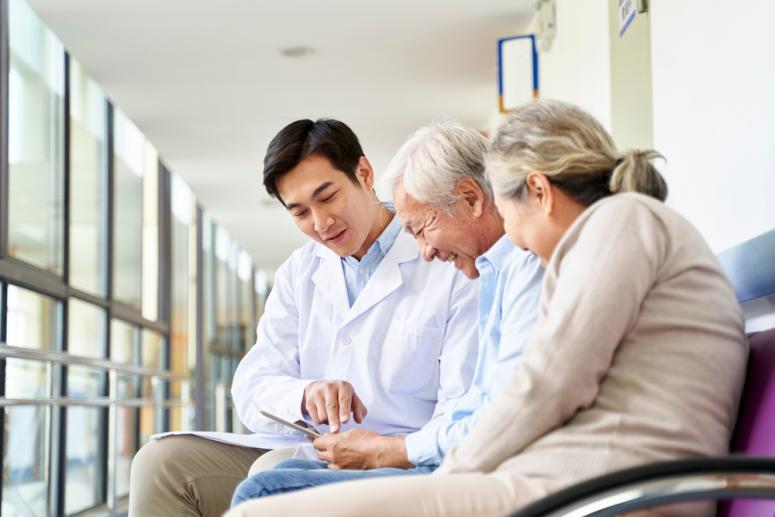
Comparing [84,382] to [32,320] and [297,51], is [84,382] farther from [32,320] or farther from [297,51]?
[297,51]

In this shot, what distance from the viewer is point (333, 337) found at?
8.35 ft

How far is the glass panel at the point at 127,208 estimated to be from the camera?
8.23 metres

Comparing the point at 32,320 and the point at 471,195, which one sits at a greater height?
the point at 471,195

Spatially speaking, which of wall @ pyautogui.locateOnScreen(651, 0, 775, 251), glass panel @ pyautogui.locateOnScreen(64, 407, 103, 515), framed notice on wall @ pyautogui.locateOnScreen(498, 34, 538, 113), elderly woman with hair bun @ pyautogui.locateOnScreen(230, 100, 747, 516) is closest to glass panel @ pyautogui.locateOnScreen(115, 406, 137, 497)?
glass panel @ pyautogui.locateOnScreen(64, 407, 103, 515)

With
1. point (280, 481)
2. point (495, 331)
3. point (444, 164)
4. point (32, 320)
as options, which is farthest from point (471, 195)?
Result: point (32, 320)

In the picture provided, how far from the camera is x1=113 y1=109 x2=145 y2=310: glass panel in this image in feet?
27.0

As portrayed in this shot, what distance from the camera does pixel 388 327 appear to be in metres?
2.48

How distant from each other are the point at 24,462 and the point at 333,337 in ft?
10.5

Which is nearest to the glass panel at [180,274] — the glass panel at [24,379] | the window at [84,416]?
Result: the window at [84,416]

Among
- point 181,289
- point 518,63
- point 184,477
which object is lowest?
point 184,477

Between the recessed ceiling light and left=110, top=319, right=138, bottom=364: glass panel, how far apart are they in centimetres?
246

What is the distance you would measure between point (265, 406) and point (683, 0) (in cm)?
143

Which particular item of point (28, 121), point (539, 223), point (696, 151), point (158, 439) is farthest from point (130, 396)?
point (539, 223)

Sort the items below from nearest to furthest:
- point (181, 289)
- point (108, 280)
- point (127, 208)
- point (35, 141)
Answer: point (35, 141)
point (108, 280)
point (127, 208)
point (181, 289)
